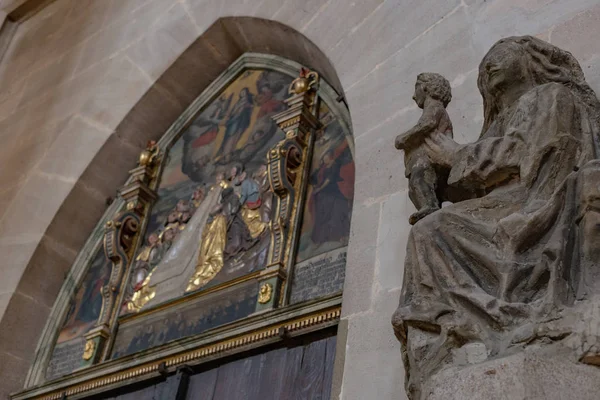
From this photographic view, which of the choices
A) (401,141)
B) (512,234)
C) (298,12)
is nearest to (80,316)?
(298,12)

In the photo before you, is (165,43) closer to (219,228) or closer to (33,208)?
(33,208)

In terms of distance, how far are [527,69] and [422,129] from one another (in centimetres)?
42

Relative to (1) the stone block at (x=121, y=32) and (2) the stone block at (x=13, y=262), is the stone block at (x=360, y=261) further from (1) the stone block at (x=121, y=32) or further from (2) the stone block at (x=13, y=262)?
(1) the stone block at (x=121, y=32)

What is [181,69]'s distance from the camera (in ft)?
21.2

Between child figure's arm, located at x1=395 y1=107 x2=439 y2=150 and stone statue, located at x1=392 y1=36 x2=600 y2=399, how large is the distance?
0.65 feet

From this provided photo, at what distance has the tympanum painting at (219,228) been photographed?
181 inches

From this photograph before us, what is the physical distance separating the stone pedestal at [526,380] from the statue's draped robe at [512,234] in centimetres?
14

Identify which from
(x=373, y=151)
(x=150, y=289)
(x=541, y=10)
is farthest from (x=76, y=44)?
(x=541, y=10)

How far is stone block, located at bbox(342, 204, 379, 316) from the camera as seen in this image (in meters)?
3.35

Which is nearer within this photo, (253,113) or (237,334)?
(237,334)

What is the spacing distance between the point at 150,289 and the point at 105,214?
126 centimetres

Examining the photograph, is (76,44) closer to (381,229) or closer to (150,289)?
(150,289)

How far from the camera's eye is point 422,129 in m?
2.81

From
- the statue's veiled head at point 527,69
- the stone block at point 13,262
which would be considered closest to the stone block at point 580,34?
the statue's veiled head at point 527,69
